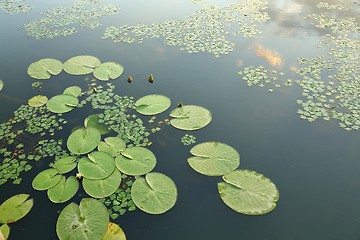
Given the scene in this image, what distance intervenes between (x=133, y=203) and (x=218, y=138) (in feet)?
5.66

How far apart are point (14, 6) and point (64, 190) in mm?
7754

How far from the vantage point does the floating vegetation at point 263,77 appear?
18.8 ft

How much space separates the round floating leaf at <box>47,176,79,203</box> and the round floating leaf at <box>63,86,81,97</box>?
2000mm

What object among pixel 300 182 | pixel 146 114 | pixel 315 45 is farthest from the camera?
pixel 315 45

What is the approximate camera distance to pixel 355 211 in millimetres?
3588

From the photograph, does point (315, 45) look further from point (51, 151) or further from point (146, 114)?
point (51, 151)

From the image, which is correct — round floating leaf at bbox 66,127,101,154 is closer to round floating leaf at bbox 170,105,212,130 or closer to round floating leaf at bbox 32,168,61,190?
round floating leaf at bbox 32,168,61,190

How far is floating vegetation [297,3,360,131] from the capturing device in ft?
16.4

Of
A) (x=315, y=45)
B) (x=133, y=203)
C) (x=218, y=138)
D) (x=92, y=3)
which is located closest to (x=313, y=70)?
(x=315, y=45)

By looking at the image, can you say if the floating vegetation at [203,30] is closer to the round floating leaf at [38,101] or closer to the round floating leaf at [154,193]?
the round floating leaf at [38,101]

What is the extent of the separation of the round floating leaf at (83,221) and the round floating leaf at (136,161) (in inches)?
23.7

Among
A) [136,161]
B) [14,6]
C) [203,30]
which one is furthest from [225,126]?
[14,6]

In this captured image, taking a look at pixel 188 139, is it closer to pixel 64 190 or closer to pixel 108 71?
pixel 64 190

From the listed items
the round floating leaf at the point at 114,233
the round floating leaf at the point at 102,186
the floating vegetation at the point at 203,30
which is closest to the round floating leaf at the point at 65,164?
the round floating leaf at the point at 102,186
